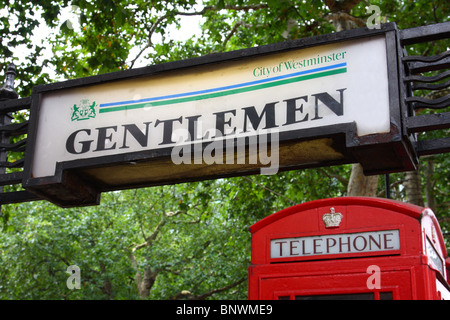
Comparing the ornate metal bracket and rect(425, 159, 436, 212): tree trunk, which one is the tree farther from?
the ornate metal bracket

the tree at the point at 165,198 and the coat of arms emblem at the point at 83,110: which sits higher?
the tree at the point at 165,198

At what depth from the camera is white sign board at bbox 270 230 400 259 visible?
371cm

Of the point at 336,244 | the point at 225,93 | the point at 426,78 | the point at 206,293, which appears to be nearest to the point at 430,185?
the point at 206,293

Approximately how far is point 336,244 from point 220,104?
4.82ft

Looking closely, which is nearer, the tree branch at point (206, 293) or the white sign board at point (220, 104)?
the white sign board at point (220, 104)

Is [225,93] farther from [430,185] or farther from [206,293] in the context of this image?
[206,293]

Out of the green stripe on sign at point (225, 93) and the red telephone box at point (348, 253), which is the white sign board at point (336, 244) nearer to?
the red telephone box at point (348, 253)

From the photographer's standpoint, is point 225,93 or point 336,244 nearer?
point 225,93

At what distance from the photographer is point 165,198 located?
1886 cm

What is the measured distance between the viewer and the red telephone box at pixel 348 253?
11.8 feet

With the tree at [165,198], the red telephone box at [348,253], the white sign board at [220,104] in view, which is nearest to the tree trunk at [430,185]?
the tree at [165,198]

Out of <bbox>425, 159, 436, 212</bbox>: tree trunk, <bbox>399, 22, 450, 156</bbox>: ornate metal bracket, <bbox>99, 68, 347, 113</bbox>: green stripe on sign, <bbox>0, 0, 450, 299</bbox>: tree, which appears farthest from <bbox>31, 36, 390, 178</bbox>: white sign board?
<bbox>425, 159, 436, 212</bbox>: tree trunk

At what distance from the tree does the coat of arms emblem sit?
3734 mm
